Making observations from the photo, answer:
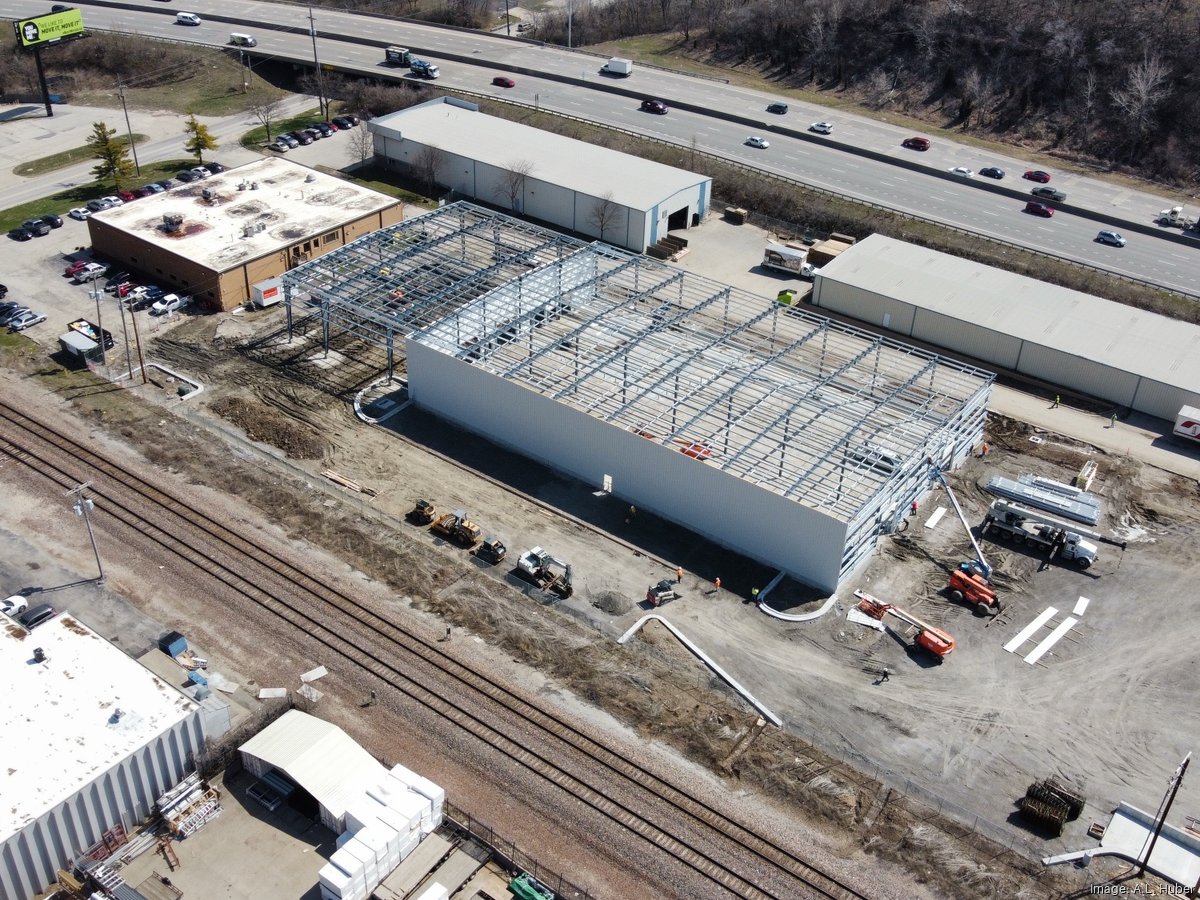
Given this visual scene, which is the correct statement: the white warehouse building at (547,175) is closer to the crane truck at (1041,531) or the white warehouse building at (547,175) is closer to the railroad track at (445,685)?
the crane truck at (1041,531)

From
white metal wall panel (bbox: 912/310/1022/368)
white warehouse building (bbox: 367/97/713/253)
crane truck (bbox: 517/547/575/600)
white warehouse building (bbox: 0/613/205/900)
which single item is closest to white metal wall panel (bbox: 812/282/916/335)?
white metal wall panel (bbox: 912/310/1022/368)

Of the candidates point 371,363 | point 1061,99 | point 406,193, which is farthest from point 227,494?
point 1061,99

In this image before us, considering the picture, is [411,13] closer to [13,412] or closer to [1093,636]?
[13,412]

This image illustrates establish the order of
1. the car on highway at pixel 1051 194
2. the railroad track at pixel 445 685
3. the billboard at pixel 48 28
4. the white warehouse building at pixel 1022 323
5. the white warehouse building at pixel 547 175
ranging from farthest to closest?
the billboard at pixel 48 28
the car on highway at pixel 1051 194
the white warehouse building at pixel 547 175
the white warehouse building at pixel 1022 323
the railroad track at pixel 445 685

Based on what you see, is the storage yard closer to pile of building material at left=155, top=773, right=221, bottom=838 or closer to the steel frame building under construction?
the steel frame building under construction

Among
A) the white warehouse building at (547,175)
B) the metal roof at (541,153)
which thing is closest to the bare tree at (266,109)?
the metal roof at (541,153)

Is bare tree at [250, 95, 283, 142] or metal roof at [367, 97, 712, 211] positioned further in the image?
bare tree at [250, 95, 283, 142]
